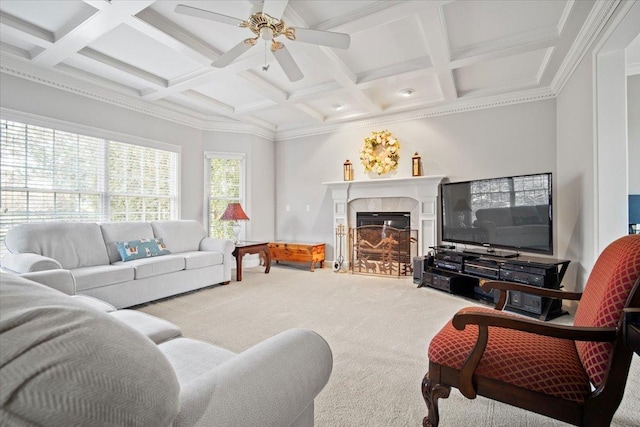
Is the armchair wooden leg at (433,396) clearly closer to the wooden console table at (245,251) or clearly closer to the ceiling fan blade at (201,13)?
the ceiling fan blade at (201,13)

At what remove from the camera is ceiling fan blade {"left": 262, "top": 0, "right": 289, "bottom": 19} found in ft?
7.35

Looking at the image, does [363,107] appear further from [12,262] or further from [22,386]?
[22,386]

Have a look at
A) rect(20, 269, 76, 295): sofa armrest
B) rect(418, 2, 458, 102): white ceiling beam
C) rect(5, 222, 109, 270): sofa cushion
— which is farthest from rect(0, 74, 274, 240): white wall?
rect(418, 2, 458, 102): white ceiling beam

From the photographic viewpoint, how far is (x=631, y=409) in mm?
1679

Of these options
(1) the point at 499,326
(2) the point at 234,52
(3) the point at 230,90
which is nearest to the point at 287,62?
(2) the point at 234,52

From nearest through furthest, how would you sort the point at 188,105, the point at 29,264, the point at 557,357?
the point at 557,357
the point at 29,264
the point at 188,105

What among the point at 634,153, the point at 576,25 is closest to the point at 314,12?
the point at 576,25

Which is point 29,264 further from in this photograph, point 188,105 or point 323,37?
point 188,105

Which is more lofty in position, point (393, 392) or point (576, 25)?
point (576, 25)

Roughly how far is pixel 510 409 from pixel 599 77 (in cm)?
292

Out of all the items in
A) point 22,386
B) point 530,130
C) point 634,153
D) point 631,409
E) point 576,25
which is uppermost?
point 576,25

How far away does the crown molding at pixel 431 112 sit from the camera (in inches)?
166

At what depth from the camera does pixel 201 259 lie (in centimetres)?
417

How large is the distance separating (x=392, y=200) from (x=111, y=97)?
447cm
